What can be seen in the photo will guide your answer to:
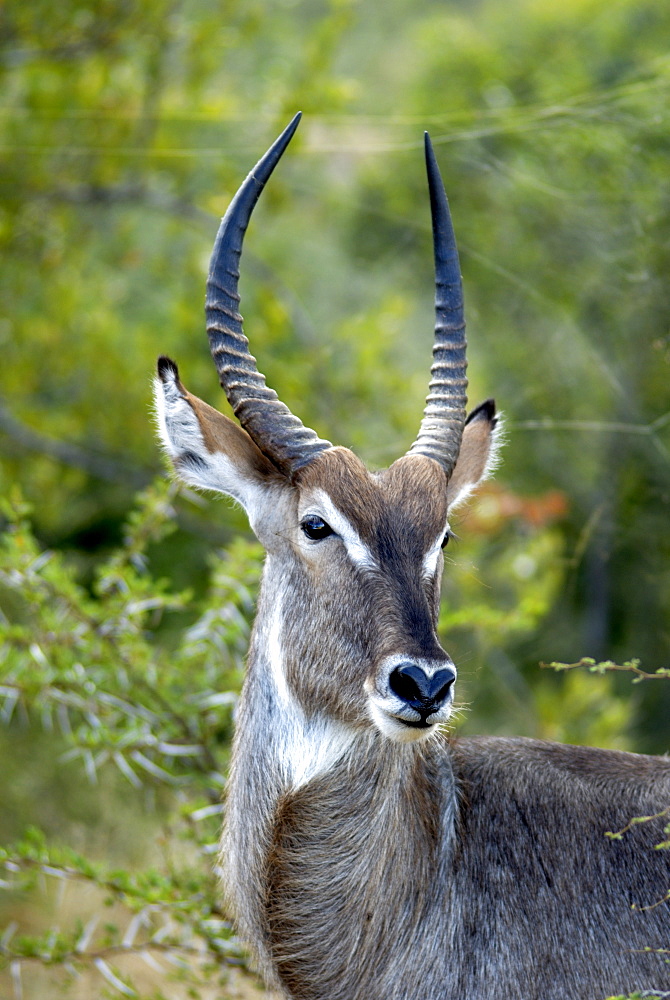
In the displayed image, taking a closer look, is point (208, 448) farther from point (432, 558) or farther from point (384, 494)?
point (432, 558)

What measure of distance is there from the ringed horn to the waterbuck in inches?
0.4

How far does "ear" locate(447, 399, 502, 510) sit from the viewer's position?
5.48 m

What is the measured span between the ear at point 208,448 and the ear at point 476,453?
0.88 meters

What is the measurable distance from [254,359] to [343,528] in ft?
3.01

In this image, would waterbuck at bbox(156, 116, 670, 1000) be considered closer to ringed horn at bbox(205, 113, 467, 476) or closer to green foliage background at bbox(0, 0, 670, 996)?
ringed horn at bbox(205, 113, 467, 476)

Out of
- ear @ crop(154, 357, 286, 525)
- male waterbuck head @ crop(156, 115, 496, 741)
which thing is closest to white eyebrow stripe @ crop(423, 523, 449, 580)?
male waterbuck head @ crop(156, 115, 496, 741)

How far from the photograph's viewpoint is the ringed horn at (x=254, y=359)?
16.3 ft

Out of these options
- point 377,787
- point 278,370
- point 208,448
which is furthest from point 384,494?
point 278,370

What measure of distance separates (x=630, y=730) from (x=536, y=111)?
637 cm

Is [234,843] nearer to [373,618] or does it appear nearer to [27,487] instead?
[373,618]

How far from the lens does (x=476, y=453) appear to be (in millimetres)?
5598

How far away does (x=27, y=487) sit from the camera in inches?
448

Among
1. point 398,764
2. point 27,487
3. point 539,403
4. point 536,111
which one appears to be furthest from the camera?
point 27,487

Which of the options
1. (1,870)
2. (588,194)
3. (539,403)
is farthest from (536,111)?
(1,870)
